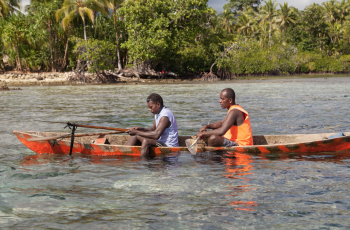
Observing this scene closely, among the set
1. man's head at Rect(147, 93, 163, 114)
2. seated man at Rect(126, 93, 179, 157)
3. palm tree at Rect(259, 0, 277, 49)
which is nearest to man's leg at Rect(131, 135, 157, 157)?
seated man at Rect(126, 93, 179, 157)

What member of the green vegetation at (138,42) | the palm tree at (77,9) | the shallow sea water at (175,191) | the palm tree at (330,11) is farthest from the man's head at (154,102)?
the palm tree at (330,11)

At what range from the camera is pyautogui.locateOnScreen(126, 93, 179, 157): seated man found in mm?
6789

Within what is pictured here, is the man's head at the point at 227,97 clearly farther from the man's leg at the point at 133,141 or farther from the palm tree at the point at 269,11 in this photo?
the palm tree at the point at 269,11

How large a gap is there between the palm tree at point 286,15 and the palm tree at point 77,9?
32.9m

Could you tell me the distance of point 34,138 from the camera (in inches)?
281

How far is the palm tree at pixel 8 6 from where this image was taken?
4222cm

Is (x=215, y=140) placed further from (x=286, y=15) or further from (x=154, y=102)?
(x=286, y=15)

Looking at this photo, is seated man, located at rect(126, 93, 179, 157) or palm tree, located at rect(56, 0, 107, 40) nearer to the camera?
seated man, located at rect(126, 93, 179, 157)

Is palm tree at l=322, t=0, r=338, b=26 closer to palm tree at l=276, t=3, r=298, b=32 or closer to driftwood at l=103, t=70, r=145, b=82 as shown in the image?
palm tree at l=276, t=3, r=298, b=32

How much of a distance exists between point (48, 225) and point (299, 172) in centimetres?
392

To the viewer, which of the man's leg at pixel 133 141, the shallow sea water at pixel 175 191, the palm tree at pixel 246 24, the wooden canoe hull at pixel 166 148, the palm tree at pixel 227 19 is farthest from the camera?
the palm tree at pixel 227 19

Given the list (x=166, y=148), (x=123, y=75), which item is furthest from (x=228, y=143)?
(x=123, y=75)

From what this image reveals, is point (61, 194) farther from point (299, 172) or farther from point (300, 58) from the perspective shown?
point (300, 58)

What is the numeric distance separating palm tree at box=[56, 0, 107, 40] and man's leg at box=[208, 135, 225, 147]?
31175mm
